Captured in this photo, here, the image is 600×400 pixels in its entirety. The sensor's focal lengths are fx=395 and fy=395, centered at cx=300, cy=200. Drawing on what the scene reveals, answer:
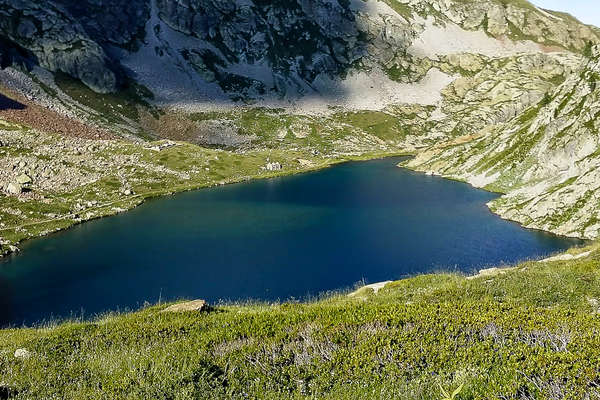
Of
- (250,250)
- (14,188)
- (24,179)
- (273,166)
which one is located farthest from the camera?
(273,166)

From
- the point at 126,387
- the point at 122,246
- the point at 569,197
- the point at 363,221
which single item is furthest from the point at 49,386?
the point at 569,197

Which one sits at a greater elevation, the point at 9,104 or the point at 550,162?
the point at 550,162

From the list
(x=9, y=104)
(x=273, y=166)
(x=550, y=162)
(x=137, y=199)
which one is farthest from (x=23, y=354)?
(x=9, y=104)

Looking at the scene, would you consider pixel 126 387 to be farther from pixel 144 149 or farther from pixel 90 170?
pixel 144 149

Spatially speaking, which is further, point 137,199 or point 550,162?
point 137,199

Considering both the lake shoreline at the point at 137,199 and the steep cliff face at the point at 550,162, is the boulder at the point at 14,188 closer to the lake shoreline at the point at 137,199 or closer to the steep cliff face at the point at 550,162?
the lake shoreline at the point at 137,199

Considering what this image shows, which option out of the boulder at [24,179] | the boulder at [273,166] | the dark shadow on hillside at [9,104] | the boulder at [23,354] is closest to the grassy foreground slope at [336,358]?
the boulder at [23,354]

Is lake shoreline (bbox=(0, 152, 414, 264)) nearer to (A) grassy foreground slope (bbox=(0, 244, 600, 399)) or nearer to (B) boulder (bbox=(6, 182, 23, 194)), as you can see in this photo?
(B) boulder (bbox=(6, 182, 23, 194))

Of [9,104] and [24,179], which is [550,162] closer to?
[24,179]
